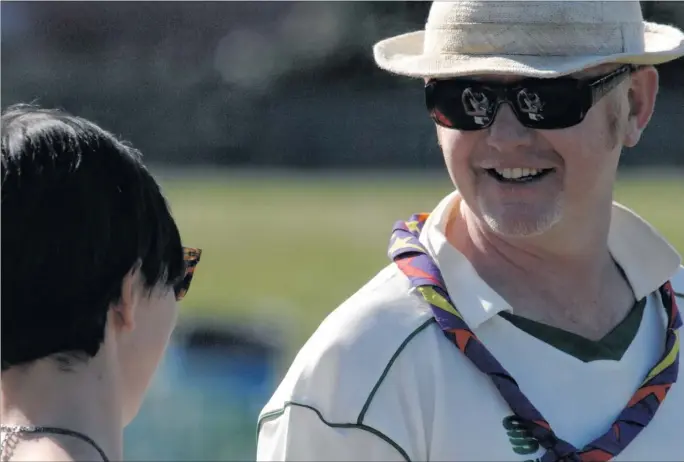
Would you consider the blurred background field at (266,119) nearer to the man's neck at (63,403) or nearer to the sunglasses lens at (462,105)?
the sunglasses lens at (462,105)

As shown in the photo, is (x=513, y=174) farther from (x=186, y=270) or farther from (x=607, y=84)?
(x=186, y=270)

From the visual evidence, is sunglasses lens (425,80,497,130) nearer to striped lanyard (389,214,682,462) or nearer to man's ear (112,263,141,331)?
striped lanyard (389,214,682,462)

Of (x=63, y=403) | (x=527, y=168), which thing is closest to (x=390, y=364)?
(x=527, y=168)

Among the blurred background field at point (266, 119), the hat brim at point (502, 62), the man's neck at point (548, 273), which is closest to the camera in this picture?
the hat brim at point (502, 62)

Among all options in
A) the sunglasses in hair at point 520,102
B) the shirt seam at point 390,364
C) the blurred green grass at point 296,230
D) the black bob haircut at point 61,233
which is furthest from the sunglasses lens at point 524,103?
the blurred green grass at point 296,230

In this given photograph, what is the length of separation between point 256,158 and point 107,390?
49.2 ft

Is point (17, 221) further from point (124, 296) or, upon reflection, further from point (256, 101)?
point (256, 101)

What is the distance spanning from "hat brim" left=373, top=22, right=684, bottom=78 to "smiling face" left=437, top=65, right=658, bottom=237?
0.06 metres

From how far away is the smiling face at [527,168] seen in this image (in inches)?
87.8

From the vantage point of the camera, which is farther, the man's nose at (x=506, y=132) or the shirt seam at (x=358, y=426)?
the man's nose at (x=506, y=132)

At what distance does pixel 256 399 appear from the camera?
832 cm

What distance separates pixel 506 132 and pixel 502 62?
131 mm

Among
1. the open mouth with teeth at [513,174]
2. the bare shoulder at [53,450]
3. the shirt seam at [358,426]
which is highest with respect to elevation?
the open mouth with teeth at [513,174]

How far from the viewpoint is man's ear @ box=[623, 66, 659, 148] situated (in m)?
2.41
